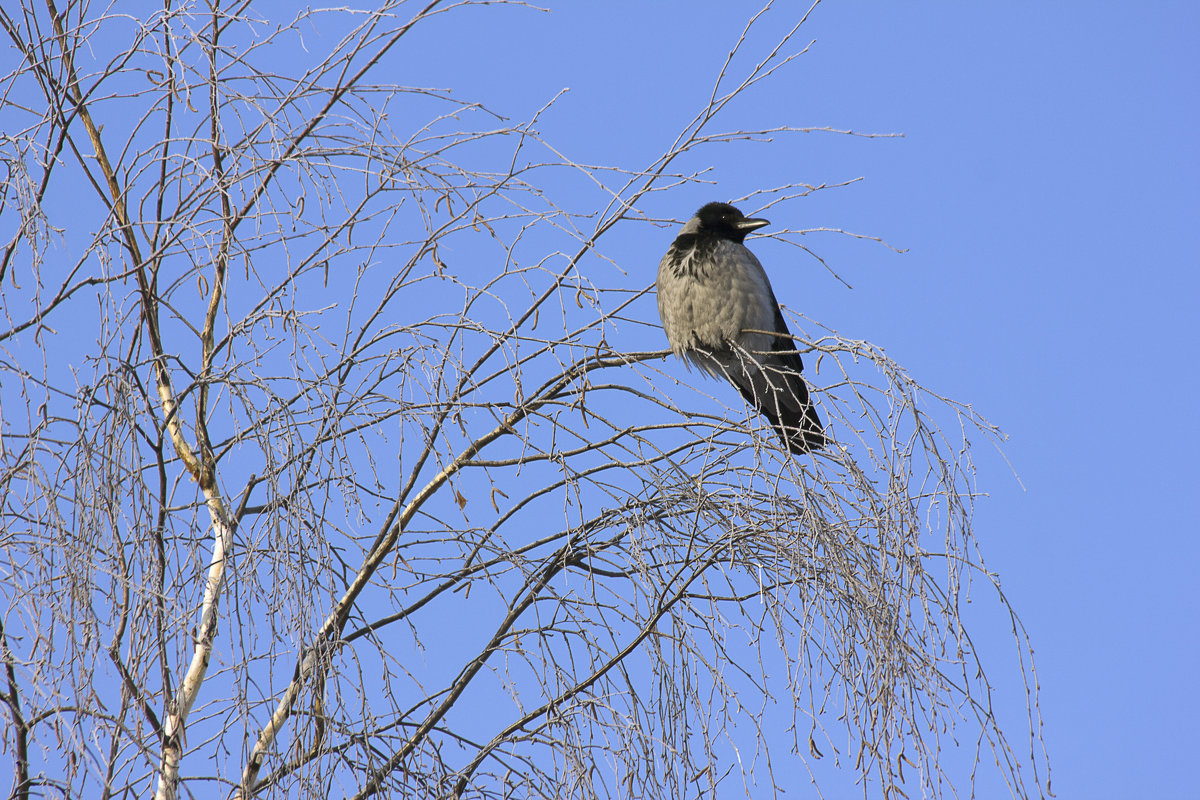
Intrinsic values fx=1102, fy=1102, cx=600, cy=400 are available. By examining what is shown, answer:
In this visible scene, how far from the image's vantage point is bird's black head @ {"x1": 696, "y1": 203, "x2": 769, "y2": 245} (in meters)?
4.81

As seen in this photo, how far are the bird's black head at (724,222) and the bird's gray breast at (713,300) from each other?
0.62ft

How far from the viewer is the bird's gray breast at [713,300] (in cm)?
442

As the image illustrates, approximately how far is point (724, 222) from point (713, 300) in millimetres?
603

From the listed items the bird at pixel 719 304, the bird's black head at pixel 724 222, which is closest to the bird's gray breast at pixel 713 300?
the bird at pixel 719 304

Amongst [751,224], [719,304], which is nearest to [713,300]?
[719,304]

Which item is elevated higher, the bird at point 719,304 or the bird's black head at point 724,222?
the bird's black head at point 724,222

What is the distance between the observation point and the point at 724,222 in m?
4.87

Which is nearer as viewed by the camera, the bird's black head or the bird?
the bird

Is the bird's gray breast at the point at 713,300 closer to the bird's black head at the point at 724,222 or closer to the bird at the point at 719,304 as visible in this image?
the bird at the point at 719,304

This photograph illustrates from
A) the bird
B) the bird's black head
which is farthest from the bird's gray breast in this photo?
the bird's black head

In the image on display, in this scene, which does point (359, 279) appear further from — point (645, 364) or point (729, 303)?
point (729, 303)

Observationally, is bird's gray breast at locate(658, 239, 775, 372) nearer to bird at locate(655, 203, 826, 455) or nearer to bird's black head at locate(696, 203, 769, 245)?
bird at locate(655, 203, 826, 455)

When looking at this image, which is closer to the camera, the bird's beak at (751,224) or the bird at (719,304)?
the bird at (719,304)

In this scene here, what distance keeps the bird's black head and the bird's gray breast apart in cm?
19
